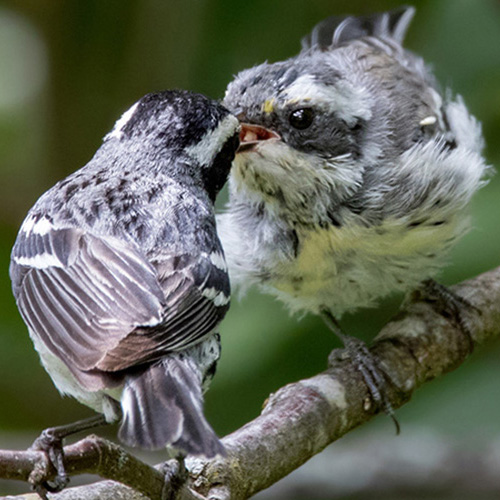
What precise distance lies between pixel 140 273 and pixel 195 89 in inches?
92.1

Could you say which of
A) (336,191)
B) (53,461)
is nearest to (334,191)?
(336,191)

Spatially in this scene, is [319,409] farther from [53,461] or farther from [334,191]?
[53,461]

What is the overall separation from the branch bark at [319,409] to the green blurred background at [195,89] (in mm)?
249

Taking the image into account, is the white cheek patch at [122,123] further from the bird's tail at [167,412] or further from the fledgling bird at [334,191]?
the bird's tail at [167,412]

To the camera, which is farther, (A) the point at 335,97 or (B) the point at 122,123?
(A) the point at 335,97

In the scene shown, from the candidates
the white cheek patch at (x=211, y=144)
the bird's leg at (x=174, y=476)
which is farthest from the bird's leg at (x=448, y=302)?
the bird's leg at (x=174, y=476)

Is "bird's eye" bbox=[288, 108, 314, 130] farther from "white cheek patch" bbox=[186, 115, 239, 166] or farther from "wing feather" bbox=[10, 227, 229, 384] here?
"wing feather" bbox=[10, 227, 229, 384]

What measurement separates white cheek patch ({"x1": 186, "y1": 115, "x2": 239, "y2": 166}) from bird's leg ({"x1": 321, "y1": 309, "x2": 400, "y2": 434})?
1134mm

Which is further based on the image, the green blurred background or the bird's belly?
the green blurred background

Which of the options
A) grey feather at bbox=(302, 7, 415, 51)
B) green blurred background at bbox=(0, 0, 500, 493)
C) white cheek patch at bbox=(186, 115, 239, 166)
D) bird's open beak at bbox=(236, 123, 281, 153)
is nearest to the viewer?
white cheek patch at bbox=(186, 115, 239, 166)

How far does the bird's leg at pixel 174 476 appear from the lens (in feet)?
7.67

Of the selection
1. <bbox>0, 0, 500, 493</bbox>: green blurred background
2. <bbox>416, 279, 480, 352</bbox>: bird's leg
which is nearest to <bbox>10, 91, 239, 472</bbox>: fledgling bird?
<bbox>0, 0, 500, 493</bbox>: green blurred background

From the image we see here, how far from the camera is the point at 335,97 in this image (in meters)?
3.70

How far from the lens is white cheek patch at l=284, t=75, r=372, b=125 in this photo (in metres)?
3.57
